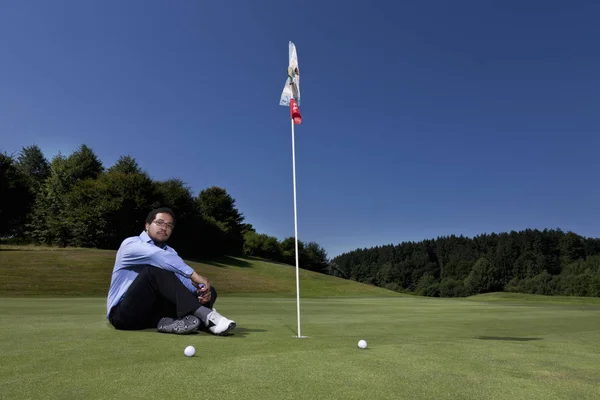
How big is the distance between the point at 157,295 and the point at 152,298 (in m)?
0.07

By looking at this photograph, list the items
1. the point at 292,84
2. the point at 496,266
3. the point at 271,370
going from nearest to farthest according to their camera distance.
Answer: the point at 271,370 → the point at 292,84 → the point at 496,266

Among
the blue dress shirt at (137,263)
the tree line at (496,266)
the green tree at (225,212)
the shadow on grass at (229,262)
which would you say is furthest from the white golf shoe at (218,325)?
the tree line at (496,266)

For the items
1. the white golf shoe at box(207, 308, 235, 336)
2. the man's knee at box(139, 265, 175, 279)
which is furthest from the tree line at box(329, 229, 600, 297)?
the man's knee at box(139, 265, 175, 279)

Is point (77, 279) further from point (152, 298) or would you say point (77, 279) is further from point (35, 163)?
point (35, 163)

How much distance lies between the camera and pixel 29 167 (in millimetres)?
66938

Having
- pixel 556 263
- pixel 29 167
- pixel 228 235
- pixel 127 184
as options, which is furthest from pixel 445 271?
pixel 29 167

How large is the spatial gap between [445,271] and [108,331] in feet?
407

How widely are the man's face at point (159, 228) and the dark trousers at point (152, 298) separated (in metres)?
0.59

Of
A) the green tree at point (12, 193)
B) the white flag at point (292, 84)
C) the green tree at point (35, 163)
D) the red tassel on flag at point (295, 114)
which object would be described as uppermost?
the green tree at point (35, 163)

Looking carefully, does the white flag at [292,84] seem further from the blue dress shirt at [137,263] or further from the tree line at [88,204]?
the tree line at [88,204]

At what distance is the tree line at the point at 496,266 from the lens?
74.6 metres

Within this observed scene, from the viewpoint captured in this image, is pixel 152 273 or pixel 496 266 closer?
pixel 152 273

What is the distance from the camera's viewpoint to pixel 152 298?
15.7 feet

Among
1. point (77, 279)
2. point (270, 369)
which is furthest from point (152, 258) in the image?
point (77, 279)
